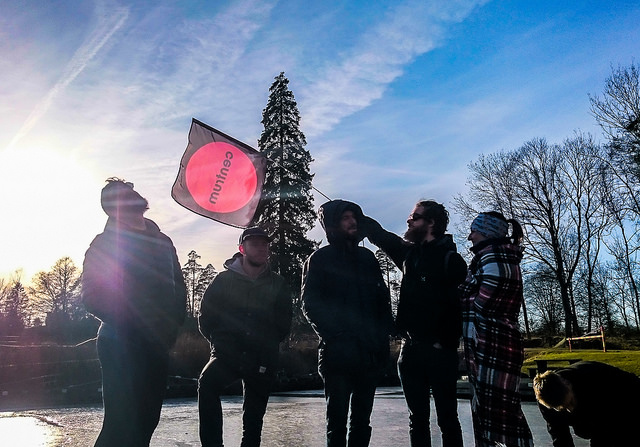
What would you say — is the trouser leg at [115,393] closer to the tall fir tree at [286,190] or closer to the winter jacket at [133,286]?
the winter jacket at [133,286]

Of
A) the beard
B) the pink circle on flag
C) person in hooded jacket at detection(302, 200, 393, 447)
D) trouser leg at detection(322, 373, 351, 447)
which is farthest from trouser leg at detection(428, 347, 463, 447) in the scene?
the pink circle on flag

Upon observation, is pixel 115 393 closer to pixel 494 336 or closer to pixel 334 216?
pixel 334 216

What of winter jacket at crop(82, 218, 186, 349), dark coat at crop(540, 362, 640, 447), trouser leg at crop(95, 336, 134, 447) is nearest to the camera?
dark coat at crop(540, 362, 640, 447)

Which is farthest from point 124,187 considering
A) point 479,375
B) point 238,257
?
point 479,375

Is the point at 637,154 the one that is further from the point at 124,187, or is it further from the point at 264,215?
the point at 124,187

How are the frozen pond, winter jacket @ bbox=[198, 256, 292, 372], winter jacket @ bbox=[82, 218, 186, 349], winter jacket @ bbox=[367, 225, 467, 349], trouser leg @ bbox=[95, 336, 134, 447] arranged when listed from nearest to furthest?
trouser leg @ bbox=[95, 336, 134, 447] → winter jacket @ bbox=[82, 218, 186, 349] → winter jacket @ bbox=[367, 225, 467, 349] → winter jacket @ bbox=[198, 256, 292, 372] → the frozen pond

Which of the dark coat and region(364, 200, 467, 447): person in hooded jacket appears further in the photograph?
region(364, 200, 467, 447): person in hooded jacket

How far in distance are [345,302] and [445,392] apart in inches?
36.6

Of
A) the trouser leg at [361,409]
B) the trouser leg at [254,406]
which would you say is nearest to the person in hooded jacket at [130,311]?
the trouser leg at [254,406]

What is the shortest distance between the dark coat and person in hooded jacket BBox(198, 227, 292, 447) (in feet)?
7.30

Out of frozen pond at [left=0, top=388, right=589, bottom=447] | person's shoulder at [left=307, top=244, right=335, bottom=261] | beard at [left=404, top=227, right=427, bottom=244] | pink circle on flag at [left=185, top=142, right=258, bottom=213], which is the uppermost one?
pink circle on flag at [left=185, top=142, right=258, bottom=213]

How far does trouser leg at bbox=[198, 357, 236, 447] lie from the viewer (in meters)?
4.04

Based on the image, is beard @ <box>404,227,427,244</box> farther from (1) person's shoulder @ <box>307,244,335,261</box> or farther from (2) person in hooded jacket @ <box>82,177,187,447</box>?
(2) person in hooded jacket @ <box>82,177,187,447</box>

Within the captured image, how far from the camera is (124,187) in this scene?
3.55 metres
